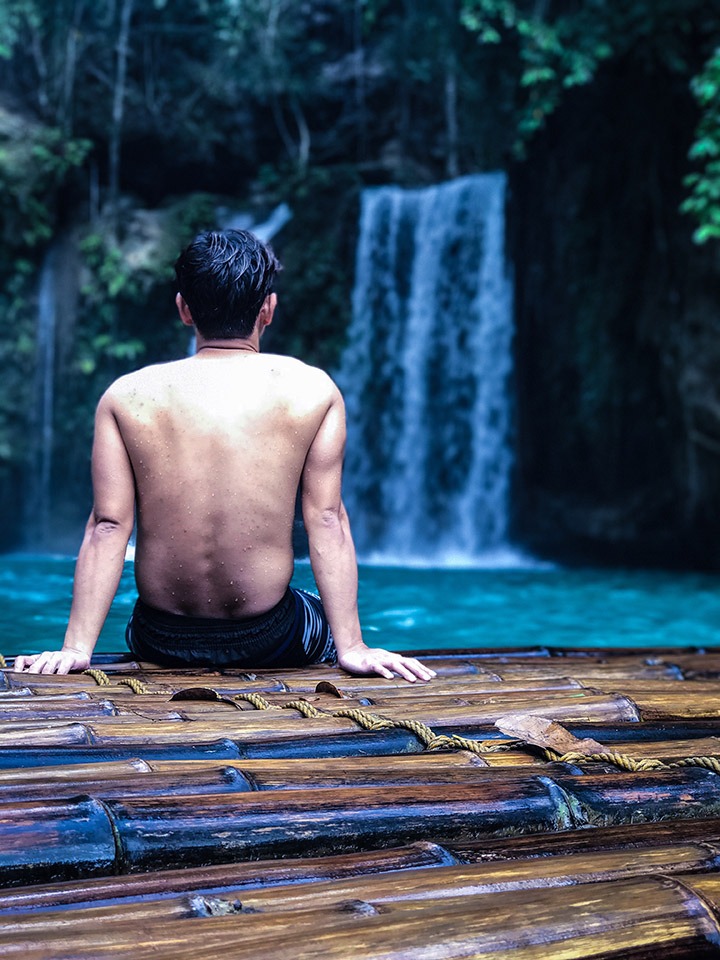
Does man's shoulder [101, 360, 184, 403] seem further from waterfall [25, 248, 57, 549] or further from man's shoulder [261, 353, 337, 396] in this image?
waterfall [25, 248, 57, 549]

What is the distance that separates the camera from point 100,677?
8.87ft

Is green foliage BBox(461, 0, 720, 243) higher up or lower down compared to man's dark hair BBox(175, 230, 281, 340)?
higher up

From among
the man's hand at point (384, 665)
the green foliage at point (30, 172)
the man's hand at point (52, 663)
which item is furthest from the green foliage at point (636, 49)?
the man's hand at point (52, 663)

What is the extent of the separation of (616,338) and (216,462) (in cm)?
896

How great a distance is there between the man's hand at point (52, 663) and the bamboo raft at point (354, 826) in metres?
0.26

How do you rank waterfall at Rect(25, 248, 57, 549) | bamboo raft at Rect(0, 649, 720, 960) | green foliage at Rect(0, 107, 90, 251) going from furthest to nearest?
1. waterfall at Rect(25, 248, 57, 549)
2. green foliage at Rect(0, 107, 90, 251)
3. bamboo raft at Rect(0, 649, 720, 960)

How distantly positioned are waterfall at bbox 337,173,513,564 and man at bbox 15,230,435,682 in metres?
8.94

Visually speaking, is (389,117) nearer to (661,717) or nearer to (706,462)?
(706,462)

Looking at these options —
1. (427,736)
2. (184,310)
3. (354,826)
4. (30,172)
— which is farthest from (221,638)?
(30,172)

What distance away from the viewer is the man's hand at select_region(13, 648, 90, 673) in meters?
2.80

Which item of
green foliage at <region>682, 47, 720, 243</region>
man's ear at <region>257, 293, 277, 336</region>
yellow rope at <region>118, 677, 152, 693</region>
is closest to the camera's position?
yellow rope at <region>118, 677, 152, 693</region>

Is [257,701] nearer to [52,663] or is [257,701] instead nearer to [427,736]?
[427,736]

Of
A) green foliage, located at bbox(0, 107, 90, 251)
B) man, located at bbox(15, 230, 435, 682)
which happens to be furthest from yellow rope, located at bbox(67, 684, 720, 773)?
green foliage, located at bbox(0, 107, 90, 251)

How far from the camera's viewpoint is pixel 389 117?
574 inches
